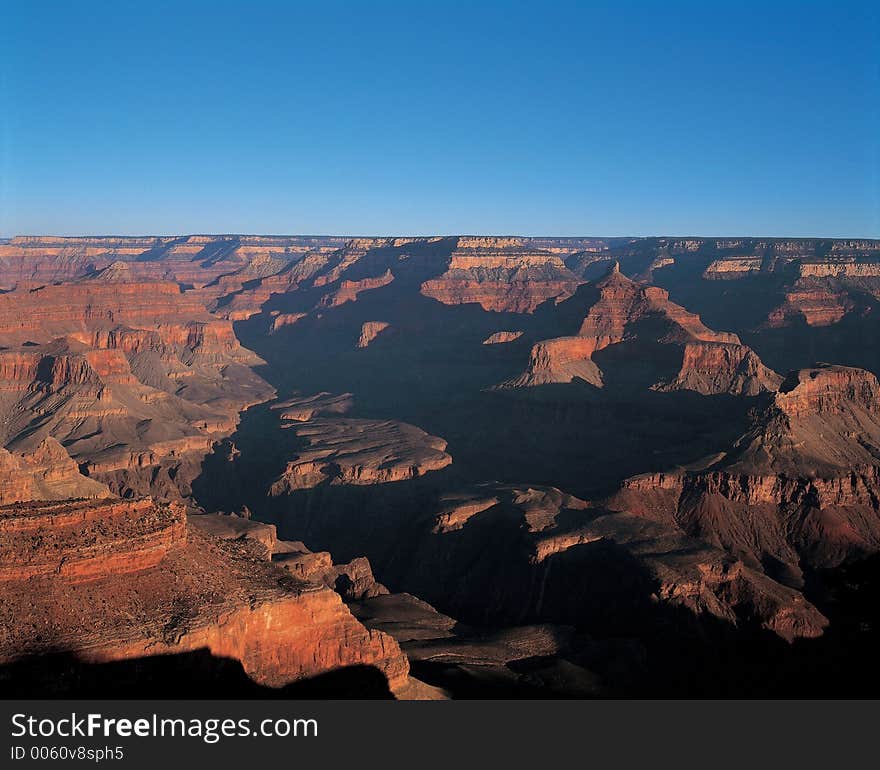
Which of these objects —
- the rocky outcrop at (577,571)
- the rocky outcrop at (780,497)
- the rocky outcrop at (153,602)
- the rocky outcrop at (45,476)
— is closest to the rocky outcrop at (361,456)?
the rocky outcrop at (577,571)

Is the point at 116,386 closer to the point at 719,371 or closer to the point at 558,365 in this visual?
the point at 558,365

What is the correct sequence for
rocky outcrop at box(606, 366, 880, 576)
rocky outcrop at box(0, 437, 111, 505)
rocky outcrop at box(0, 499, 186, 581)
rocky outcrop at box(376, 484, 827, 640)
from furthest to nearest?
rocky outcrop at box(606, 366, 880, 576) < rocky outcrop at box(0, 437, 111, 505) < rocky outcrop at box(376, 484, 827, 640) < rocky outcrop at box(0, 499, 186, 581)

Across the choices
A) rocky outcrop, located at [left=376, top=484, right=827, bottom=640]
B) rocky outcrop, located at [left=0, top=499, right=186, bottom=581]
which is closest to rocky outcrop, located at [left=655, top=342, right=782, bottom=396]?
rocky outcrop, located at [left=376, top=484, right=827, bottom=640]

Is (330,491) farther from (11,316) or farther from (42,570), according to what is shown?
(11,316)

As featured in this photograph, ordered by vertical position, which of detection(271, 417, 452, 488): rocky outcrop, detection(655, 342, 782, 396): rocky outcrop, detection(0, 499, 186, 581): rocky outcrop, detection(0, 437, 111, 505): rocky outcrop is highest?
detection(0, 499, 186, 581): rocky outcrop

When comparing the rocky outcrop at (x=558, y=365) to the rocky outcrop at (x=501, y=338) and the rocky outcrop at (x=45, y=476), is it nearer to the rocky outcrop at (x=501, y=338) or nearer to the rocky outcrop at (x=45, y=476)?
the rocky outcrop at (x=501, y=338)

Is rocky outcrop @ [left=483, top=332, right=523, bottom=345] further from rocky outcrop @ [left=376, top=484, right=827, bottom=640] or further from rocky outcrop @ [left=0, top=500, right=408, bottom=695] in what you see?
rocky outcrop @ [left=0, top=500, right=408, bottom=695]

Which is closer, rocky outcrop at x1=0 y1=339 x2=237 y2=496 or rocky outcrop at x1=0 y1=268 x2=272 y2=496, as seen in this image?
rocky outcrop at x1=0 y1=339 x2=237 y2=496

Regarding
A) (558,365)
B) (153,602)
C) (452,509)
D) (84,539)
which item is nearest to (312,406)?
(558,365)
